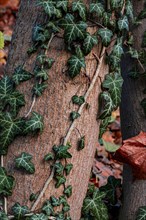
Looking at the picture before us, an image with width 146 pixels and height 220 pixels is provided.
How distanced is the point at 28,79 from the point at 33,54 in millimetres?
117

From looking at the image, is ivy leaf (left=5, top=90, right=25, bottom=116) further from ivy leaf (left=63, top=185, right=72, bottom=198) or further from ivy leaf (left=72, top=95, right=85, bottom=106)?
ivy leaf (left=63, top=185, right=72, bottom=198)

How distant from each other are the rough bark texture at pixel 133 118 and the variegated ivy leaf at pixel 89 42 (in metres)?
0.45

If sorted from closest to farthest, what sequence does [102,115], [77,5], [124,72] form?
1. [77,5]
2. [102,115]
3. [124,72]

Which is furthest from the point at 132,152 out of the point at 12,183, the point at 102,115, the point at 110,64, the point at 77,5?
the point at 77,5

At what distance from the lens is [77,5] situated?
80.9 inches

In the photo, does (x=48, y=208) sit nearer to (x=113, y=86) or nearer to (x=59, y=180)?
(x=59, y=180)

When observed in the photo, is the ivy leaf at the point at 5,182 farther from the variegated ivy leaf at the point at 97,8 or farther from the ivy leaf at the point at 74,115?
the variegated ivy leaf at the point at 97,8

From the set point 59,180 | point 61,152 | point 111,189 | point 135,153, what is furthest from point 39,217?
point 111,189

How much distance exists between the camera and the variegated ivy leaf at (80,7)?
6.73 ft

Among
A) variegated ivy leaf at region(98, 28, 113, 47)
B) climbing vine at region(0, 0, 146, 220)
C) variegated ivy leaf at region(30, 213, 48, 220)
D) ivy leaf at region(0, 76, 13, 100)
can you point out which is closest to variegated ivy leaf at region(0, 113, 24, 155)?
climbing vine at region(0, 0, 146, 220)

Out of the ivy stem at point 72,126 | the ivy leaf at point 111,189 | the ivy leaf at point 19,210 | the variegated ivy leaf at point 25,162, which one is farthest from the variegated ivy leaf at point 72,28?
the ivy leaf at point 111,189

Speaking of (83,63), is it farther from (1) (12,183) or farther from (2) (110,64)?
(1) (12,183)

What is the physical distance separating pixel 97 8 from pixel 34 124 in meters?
0.57

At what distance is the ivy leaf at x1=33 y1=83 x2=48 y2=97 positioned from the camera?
2.12 m
